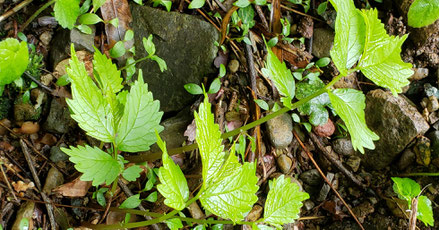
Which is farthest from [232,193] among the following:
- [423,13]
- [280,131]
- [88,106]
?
[423,13]

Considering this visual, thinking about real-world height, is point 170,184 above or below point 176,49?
below

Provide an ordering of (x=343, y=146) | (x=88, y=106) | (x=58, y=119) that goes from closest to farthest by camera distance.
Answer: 1. (x=88, y=106)
2. (x=58, y=119)
3. (x=343, y=146)

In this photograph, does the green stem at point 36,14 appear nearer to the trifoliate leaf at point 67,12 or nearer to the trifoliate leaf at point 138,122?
the trifoliate leaf at point 67,12

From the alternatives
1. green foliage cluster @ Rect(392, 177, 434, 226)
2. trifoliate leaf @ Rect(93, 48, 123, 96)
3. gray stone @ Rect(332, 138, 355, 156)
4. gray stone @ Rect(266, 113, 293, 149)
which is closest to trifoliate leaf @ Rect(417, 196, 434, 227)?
green foliage cluster @ Rect(392, 177, 434, 226)

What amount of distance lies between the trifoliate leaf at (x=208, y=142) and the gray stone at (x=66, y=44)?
3.65 ft

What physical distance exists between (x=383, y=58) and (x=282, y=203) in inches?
28.2

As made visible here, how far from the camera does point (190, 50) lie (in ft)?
6.90

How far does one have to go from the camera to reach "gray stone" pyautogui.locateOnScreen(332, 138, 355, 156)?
2.24 meters

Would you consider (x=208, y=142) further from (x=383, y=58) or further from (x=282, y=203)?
(x=383, y=58)

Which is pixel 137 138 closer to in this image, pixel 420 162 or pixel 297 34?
pixel 297 34

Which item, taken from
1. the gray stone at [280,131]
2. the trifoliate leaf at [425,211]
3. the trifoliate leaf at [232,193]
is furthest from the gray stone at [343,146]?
the trifoliate leaf at [232,193]

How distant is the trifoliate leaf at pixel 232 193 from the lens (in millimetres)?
1242

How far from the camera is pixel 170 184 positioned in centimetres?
115

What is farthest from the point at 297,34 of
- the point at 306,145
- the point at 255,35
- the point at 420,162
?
the point at 420,162
